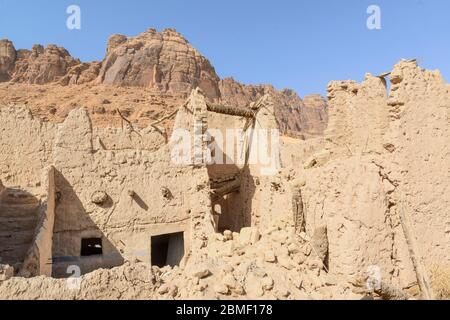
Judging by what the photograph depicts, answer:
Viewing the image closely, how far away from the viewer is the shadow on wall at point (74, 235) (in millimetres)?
7641

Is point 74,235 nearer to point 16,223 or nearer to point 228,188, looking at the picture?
point 16,223

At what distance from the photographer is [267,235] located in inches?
266

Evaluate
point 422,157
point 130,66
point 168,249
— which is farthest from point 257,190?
point 130,66

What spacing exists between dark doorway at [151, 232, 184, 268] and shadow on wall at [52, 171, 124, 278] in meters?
1.73

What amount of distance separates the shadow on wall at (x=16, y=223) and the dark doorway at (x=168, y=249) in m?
3.78

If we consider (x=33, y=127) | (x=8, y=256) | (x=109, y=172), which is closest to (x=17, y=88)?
(x=33, y=127)

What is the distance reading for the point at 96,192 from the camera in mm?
8109

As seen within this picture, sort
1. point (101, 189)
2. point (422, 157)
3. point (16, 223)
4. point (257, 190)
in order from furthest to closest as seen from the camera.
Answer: point (257, 190), point (101, 189), point (16, 223), point (422, 157)

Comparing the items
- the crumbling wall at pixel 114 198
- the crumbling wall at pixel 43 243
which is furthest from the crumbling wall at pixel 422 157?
the crumbling wall at pixel 43 243

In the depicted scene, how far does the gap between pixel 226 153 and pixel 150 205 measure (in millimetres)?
5059

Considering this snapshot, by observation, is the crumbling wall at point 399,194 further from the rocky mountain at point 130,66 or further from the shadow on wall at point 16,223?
the rocky mountain at point 130,66

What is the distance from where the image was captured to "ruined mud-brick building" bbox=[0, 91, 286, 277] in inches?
294

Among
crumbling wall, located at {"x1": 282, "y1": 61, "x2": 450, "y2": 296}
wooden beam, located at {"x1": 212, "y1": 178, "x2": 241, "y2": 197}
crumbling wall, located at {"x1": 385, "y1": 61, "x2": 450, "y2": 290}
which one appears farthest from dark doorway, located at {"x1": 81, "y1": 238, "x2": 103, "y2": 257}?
crumbling wall, located at {"x1": 385, "y1": 61, "x2": 450, "y2": 290}

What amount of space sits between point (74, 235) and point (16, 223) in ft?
4.57
